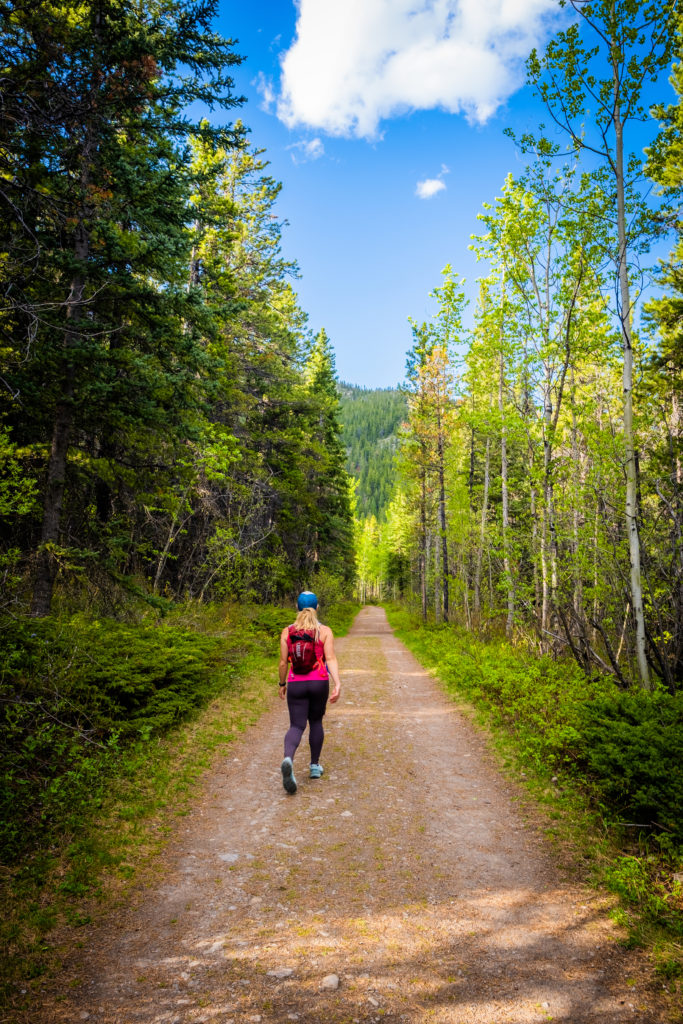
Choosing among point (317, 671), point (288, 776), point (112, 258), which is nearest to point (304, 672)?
point (317, 671)

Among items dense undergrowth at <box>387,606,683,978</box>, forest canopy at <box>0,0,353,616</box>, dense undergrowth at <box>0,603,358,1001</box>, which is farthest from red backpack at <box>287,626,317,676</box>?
forest canopy at <box>0,0,353,616</box>

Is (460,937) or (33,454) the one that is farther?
(33,454)

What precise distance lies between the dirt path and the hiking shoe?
0.14 metres

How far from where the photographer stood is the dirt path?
276cm

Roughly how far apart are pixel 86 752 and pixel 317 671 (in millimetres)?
2716

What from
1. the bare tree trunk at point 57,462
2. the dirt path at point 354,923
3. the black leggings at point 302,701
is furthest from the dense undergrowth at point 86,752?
the black leggings at point 302,701

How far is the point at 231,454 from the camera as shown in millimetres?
12547

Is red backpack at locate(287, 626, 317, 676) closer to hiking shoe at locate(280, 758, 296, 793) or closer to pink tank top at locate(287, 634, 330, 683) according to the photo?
pink tank top at locate(287, 634, 330, 683)

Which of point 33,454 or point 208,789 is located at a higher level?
point 33,454

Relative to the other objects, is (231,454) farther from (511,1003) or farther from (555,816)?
(511,1003)

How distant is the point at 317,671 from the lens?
224 inches

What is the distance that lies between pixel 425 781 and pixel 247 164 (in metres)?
21.0

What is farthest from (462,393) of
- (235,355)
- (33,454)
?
(33,454)

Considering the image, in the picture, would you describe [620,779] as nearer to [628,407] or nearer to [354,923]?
[354,923]
